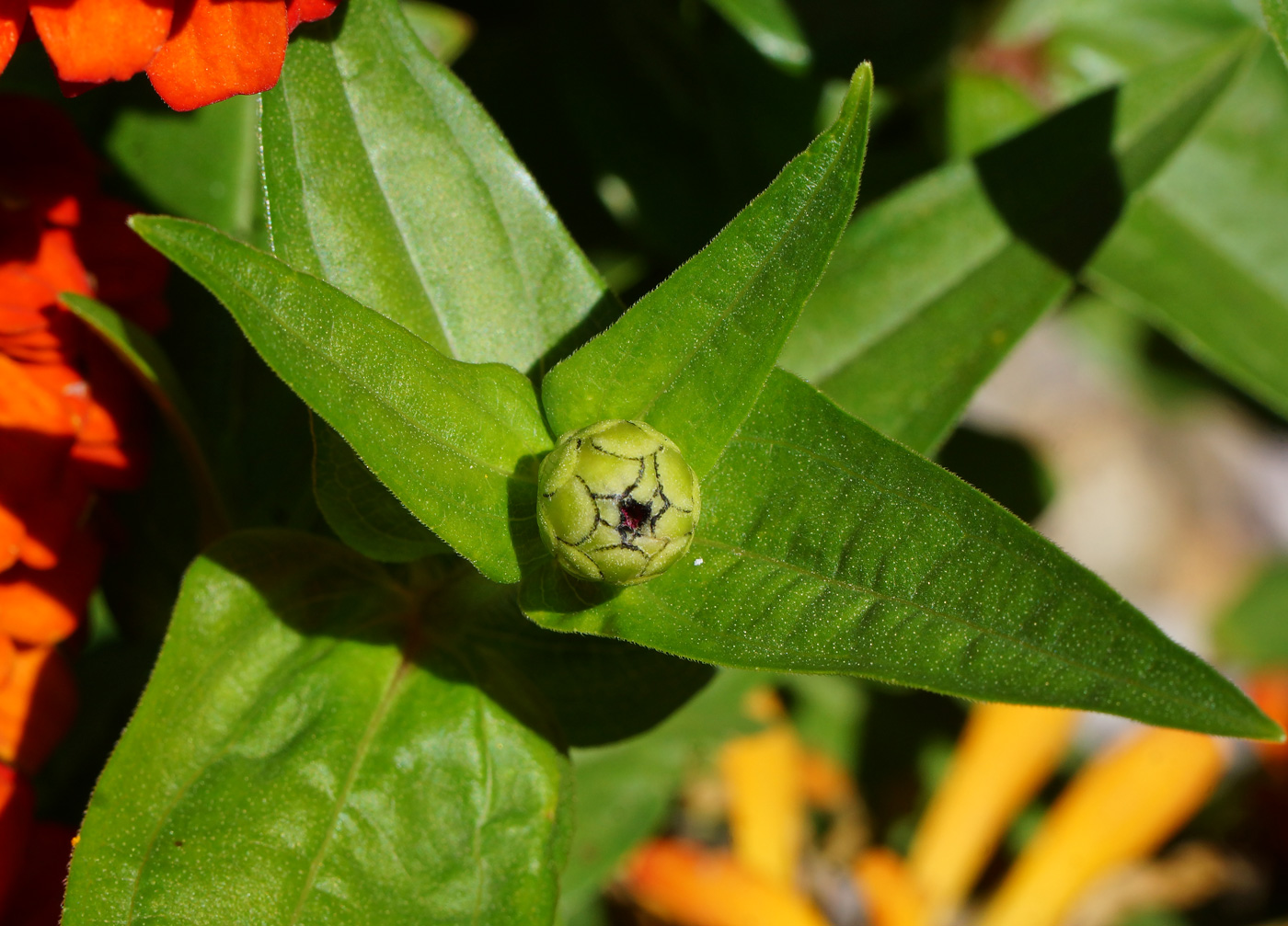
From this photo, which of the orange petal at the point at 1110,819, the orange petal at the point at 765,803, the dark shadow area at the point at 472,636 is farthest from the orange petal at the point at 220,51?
the orange petal at the point at 1110,819

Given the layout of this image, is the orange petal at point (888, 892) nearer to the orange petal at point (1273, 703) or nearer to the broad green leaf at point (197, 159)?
the orange petal at point (1273, 703)

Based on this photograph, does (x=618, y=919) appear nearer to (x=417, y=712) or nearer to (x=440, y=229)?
(x=417, y=712)

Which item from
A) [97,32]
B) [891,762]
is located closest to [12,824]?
[97,32]

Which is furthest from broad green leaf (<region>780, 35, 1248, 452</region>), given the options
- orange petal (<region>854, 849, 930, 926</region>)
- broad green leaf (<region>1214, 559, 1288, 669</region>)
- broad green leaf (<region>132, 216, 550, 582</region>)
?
broad green leaf (<region>1214, 559, 1288, 669</region>)

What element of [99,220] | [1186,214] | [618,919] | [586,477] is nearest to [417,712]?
[586,477]

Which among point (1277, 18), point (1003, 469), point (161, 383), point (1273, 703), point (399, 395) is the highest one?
point (1277, 18)

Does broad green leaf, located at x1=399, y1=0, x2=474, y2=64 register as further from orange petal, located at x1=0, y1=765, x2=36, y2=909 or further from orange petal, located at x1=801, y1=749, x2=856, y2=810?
orange petal, located at x1=801, y1=749, x2=856, y2=810

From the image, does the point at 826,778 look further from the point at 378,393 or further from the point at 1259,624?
the point at 378,393

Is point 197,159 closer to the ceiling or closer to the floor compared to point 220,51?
closer to the floor
